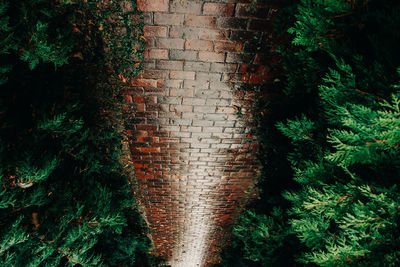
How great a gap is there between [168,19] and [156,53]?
0.27m

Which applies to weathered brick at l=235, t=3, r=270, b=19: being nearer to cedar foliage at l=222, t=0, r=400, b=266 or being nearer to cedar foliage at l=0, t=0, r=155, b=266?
cedar foliage at l=222, t=0, r=400, b=266

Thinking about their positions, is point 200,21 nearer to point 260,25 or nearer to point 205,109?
point 260,25

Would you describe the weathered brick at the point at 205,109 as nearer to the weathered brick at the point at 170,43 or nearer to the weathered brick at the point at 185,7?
the weathered brick at the point at 170,43

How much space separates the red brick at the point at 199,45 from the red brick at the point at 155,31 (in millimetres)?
188

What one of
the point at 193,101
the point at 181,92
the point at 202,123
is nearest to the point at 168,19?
the point at 181,92

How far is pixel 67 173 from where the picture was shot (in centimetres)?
176

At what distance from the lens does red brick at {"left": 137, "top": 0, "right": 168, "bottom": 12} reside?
1269 millimetres

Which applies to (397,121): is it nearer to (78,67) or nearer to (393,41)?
(393,41)

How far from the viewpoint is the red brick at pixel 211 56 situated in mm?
1473

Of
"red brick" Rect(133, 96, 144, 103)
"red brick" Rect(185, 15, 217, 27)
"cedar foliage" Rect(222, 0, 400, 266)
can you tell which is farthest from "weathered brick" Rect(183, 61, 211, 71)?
"cedar foliage" Rect(222, 0, 400, 266)

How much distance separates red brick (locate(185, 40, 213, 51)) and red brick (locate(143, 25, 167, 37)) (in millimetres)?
188

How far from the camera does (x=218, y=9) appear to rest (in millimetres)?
1298

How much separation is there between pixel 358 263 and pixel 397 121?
94cm

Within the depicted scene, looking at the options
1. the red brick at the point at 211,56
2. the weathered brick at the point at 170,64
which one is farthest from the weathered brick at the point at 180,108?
the red brick at the point at 211,56
